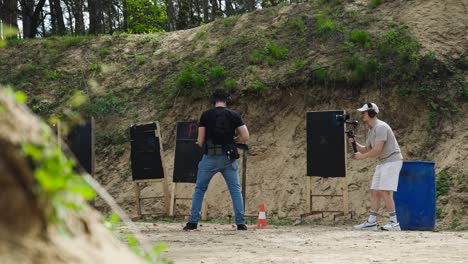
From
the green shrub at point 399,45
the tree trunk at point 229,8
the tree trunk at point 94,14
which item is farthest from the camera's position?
the tree trunk at point 229,8

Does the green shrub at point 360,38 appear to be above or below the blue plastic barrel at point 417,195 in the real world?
above

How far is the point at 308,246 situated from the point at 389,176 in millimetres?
3187

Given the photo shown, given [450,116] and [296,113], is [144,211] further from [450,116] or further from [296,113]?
[450,116]

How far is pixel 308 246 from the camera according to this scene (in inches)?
379

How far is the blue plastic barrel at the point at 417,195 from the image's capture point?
41.5 feet

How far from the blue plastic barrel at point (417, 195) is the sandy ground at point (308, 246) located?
1.15 metres

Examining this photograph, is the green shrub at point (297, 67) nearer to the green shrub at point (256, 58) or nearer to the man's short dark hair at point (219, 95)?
the green shrub at point (256, 58)

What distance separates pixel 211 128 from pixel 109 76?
41.1 feet

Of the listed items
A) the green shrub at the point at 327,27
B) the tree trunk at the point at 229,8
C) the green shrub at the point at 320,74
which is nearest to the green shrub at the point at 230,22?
the green shrub at the point at 327,27

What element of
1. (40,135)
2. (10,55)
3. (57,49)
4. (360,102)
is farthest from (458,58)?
(40,135)

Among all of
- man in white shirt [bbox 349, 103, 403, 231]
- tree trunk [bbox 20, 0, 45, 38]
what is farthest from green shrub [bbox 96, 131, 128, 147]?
tree trunk [bbox 20, 0, 45, 38]

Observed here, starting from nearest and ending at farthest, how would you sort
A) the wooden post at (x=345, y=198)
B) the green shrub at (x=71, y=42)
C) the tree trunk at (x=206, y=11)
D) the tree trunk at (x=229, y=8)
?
the wooden post at (x=345, y=198)
the green shrub at (x=71, y=42)
the tree trunk at (x=229, y=8)
the tree trunk at (x=206, y=11)

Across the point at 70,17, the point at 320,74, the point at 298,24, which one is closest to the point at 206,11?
the point at 70,17

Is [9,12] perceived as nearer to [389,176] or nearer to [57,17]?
[57,17]
